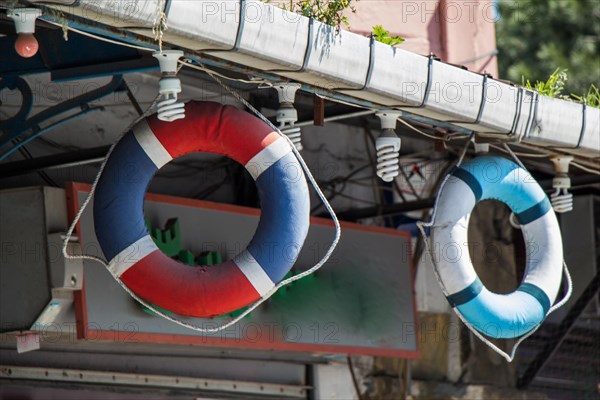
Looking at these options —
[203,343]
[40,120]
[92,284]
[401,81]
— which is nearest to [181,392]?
[203,343]

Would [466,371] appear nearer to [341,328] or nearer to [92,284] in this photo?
[341,328]

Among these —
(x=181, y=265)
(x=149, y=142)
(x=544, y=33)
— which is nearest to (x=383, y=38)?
(x=149, y=142)

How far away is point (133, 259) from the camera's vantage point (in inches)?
198

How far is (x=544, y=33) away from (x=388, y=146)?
1670cm

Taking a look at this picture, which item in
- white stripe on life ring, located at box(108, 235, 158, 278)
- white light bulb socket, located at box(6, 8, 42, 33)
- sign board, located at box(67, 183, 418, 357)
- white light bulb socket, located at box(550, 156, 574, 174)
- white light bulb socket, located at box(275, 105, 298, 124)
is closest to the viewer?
white light bulb socket, located at box(6, 8, 42, 33)

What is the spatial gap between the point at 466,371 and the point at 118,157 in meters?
4.72

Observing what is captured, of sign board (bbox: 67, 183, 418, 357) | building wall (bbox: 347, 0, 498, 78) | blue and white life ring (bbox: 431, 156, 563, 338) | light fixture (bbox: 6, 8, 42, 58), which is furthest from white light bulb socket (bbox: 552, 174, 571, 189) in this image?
light fixture (bbox: 6, 8, 42, 58)

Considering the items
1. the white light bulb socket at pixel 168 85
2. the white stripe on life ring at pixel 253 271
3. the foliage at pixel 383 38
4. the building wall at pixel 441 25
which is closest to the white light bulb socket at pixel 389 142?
the foliage at pixel 383 38

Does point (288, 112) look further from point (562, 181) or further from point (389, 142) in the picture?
point (562, 181)

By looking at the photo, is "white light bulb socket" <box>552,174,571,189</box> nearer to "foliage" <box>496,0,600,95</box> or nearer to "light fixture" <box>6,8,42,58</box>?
"light fixture" <box>6,8,42,58</box>

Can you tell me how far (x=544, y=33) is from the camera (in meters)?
21.6

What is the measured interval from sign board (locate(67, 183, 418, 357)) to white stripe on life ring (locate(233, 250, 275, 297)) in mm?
1244

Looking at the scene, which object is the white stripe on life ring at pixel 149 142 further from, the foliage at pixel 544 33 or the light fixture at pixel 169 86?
the foliage at pixel 544 33

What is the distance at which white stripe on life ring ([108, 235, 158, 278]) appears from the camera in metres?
5.01
